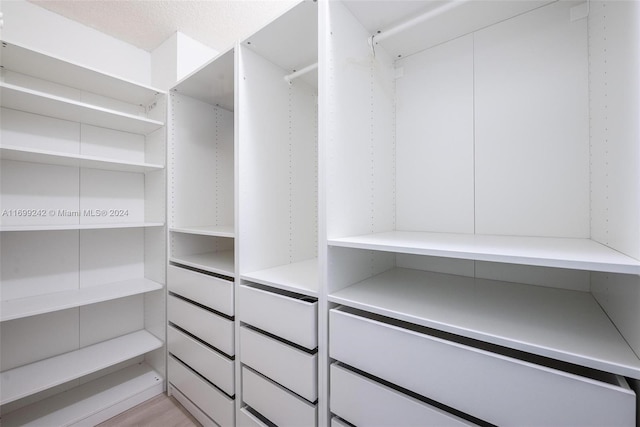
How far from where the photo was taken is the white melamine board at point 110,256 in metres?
1.87

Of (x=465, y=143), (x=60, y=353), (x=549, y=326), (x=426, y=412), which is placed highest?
(x=465, y=143)

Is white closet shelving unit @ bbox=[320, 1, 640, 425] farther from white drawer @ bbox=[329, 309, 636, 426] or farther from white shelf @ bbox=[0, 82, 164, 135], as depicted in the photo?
white shelf @ bbox=[0, 82, 164, 135]

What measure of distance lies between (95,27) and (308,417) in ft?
8.94

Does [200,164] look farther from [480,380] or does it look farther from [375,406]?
[480,380]

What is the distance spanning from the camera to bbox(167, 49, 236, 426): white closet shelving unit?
4.68 ft

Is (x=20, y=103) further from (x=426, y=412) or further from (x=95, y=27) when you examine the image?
(x=426, y=412)

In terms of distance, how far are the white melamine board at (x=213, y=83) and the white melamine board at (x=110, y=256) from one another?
113cm

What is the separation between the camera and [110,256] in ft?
6.46

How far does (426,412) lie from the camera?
2.60ft

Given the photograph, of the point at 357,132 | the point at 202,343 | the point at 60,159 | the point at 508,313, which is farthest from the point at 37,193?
the point at 508,313

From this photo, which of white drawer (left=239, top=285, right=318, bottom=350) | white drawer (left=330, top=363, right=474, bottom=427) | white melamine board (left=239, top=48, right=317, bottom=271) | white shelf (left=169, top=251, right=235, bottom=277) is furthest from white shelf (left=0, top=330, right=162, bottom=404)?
white drawer (left=330, top=363, right=474, bottom=427)

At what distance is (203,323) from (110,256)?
102 cm

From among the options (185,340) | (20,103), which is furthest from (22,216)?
(185,340)

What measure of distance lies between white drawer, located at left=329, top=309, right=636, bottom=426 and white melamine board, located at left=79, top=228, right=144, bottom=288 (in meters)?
1.85
